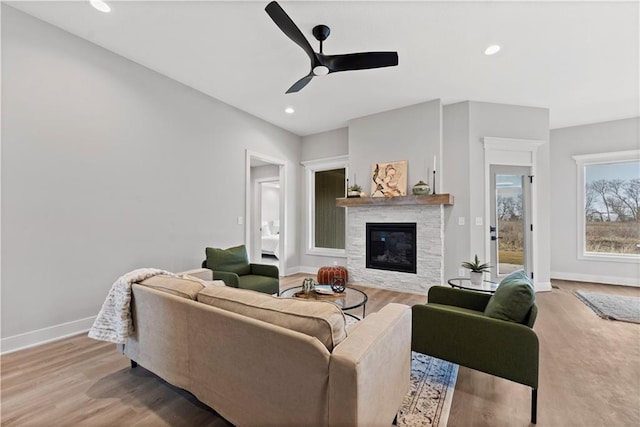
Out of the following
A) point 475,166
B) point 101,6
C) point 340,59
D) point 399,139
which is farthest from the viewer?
point 399,139

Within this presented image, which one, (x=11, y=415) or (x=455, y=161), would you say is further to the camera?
(x=455, y=161)

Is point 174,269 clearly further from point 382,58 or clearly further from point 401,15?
point 401,15

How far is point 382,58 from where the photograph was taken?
7.60 ft

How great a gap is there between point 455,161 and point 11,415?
5.18 m

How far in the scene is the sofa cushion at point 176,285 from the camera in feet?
5.08

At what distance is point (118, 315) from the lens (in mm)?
1764

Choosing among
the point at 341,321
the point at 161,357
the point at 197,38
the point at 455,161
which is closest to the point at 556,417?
the point at 341,321

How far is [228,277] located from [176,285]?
1291mm

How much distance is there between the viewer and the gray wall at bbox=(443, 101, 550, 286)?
4137 millimetres

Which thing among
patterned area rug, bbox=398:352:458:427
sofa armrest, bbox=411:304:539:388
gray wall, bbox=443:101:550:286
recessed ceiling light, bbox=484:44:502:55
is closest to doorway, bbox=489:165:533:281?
gray wall, bbox=443:101:550:286

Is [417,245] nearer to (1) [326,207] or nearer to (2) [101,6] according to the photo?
(1) [326,207]

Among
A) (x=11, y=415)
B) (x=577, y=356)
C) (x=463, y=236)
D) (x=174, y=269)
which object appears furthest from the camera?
(x=463, y=236)

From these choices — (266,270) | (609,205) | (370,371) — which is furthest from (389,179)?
(609,205)

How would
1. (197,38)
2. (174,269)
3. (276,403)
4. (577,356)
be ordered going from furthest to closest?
(174,269) → (197,38) → (577,356) → (276,403)
